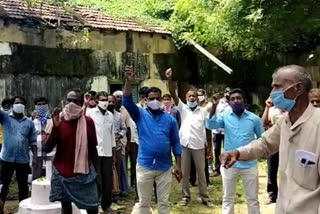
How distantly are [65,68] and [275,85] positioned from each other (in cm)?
1056

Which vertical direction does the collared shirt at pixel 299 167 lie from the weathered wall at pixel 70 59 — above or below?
below

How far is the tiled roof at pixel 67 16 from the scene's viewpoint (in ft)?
40.6

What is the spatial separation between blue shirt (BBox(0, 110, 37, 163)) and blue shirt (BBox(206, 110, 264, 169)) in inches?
107

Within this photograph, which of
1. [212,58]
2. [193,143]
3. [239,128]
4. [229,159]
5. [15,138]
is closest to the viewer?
[229,159]

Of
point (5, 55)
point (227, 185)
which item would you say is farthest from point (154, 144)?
point (5, 55)

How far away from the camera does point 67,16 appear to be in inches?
537

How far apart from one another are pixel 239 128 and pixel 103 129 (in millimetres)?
2208

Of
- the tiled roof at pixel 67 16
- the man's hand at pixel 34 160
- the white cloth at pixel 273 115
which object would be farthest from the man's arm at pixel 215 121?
the tiled roof at pixel 67 16

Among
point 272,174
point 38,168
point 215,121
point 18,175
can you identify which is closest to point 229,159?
point 215,121

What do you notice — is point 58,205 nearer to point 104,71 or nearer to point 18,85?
point 18,85

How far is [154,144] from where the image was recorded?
612cm

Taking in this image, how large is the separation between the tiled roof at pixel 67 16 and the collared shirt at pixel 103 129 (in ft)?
17.4

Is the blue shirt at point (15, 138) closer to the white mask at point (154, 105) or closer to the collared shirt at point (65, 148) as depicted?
the collared shirt at point (65, 148)

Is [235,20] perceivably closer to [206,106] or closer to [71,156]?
[206,106]
